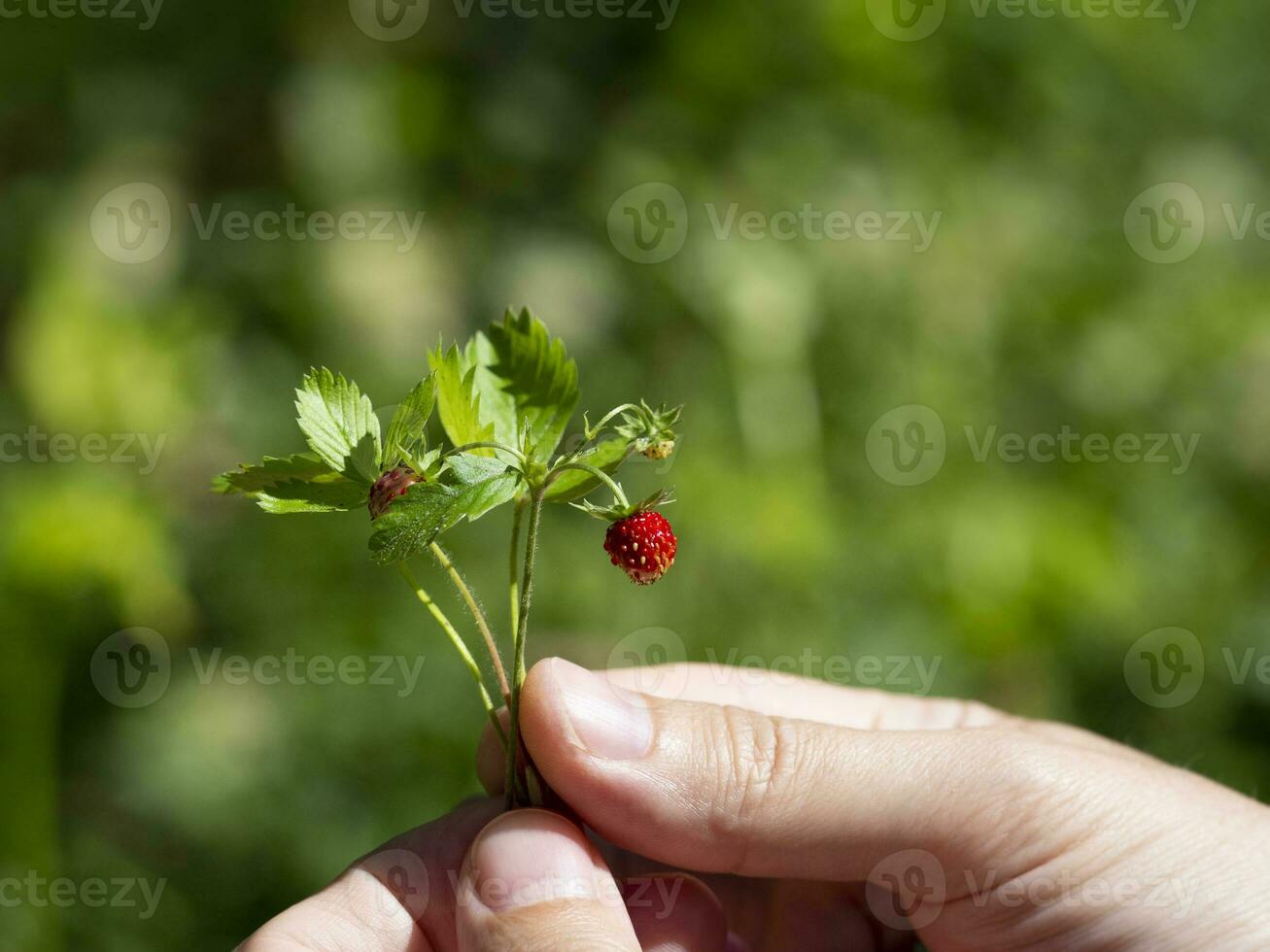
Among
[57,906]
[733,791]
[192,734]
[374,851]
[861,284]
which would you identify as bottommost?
[57,906]

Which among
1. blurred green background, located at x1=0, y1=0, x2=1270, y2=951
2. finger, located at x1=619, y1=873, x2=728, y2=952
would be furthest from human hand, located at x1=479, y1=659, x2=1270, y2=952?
blurred green background, located at x1=0, y1=0, x2=1270, y2=951

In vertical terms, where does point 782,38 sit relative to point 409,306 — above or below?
above

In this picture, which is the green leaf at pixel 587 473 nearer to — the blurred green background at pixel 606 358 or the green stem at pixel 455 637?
the green stem at pixel 455 637

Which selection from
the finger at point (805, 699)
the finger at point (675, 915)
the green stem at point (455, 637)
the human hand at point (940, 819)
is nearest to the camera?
the green stem at point (455, 637)

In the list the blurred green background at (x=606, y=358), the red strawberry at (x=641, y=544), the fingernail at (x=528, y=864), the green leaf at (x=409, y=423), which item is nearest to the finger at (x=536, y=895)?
the fingernail at (x=528, y=864)

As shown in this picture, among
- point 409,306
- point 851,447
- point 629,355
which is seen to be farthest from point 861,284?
point 409,306

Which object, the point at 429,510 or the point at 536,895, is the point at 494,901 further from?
the point at 429,510

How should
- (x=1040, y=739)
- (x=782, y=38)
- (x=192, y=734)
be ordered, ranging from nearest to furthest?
(x=1040, y=739) < (x=192, y=734) < (x=782, y=38)

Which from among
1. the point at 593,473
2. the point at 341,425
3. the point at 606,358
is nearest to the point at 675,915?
the point at 593,473

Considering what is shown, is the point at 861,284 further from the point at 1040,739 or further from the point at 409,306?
the point at 1040,739
